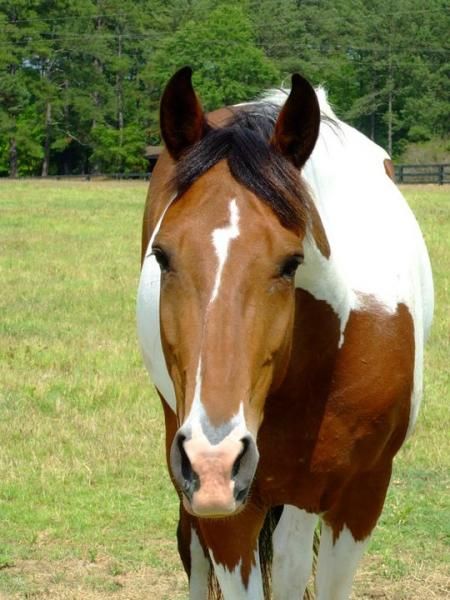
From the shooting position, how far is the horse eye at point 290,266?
7.96ft

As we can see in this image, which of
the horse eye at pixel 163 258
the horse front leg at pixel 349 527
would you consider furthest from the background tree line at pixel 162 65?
the horse eye at pixel 163 258

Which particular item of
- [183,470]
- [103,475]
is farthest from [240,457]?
[103,475]

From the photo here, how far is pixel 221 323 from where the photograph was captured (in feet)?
7.55

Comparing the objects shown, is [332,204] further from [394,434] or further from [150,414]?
[150,414]

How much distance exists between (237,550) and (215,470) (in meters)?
0.96

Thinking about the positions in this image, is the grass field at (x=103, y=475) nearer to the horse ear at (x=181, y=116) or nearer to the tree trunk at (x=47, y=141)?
the horse ear at (x=181, y=116)

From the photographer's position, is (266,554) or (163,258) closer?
(163,258)

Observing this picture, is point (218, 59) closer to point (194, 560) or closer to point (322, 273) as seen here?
point (194, 560)

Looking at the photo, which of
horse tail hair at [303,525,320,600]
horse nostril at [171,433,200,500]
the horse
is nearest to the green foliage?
horse tail hair at [303,525,320,600]

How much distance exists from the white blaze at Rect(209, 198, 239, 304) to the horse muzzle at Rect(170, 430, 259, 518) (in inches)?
13.5

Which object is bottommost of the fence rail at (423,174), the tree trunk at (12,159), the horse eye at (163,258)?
the tree trunk at (12,159)

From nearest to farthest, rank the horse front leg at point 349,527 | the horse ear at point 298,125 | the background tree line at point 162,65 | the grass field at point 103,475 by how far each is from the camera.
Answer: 1. the horse ear at point 298,125
2. the horse front leg at point 349,527
3. the grass field at point 103,475
4. the background tree line at point 162,65

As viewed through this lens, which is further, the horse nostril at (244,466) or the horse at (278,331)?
the horse at (278,331)

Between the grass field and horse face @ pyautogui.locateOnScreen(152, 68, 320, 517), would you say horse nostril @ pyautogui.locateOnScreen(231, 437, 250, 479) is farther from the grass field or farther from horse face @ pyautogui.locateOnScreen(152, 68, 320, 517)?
the grass field
